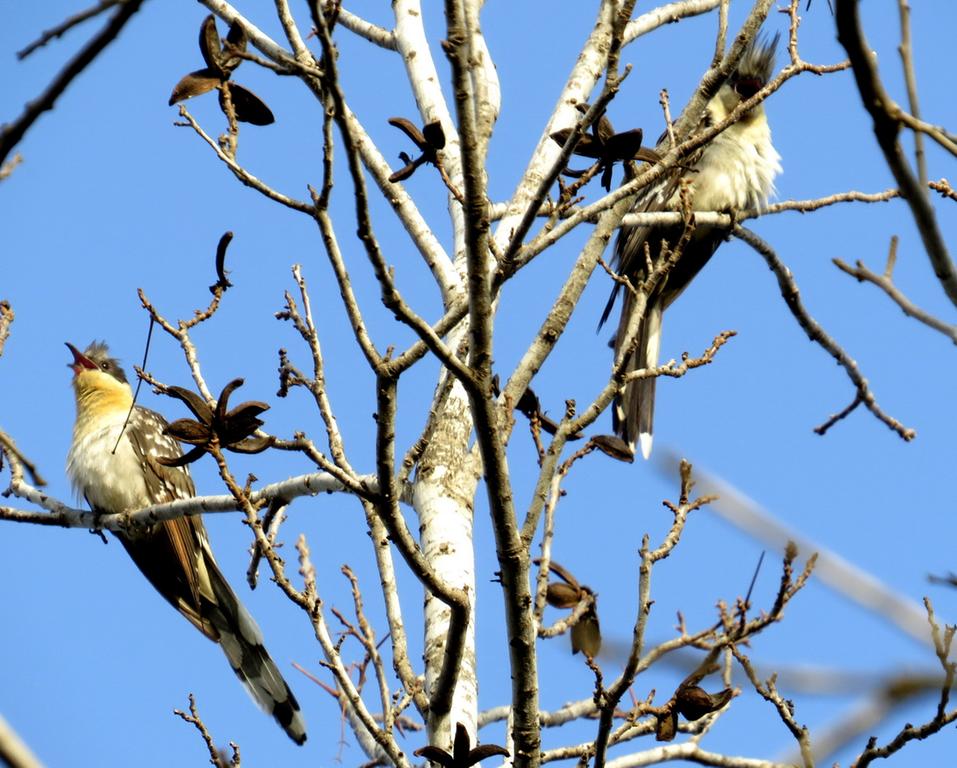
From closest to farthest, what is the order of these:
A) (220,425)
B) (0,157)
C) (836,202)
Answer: (0,157) → (220,425) → (836,202)

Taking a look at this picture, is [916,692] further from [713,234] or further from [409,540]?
[713,234]

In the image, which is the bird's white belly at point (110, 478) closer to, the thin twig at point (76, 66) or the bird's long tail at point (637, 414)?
the bird's long tail at point (637, 414)

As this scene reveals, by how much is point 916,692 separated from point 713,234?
5.41m

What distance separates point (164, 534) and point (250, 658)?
777 millimetres

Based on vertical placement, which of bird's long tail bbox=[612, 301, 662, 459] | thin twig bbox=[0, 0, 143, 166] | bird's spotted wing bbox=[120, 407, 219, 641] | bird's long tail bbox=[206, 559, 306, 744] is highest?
bird's long tail bbox=[612, 301, 662, 459]

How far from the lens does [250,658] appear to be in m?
5.10

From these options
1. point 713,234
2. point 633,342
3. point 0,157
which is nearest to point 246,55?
point 633,342

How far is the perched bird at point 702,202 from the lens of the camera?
5.88 m

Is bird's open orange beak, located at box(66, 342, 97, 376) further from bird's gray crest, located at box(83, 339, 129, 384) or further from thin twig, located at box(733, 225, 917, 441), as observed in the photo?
thin twig, located at box(733, 225, 917, 441)

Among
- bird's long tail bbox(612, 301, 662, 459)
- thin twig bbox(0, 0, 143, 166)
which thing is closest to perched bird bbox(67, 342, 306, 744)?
bird's long tail bbox(612, 301, 662, 459)

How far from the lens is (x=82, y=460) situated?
5.70 metres

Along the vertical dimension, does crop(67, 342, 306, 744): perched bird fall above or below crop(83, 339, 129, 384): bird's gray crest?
below

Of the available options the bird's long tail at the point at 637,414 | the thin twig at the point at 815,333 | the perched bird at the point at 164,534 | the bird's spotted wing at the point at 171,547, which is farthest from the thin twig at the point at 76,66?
the bird's long tail at the point at 637,414

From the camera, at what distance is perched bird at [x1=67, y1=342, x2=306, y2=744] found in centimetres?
500
